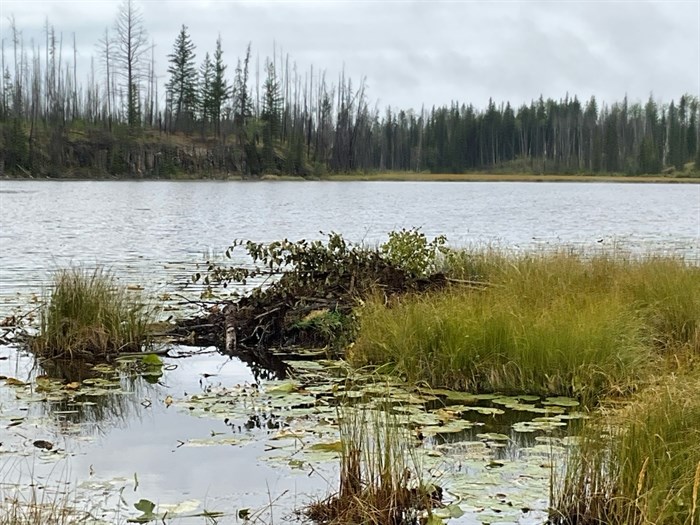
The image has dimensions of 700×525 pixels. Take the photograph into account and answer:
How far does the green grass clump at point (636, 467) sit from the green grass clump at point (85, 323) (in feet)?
19.6

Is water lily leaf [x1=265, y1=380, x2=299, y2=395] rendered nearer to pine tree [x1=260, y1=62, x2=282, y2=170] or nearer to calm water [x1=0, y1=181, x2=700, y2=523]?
calm water [x1=0, y1=181, x2=700, y2=523]

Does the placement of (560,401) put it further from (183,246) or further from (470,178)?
(470,178)

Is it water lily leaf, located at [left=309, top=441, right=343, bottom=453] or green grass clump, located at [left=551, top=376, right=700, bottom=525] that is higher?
green grass clump, located at [left=551, top=376, right=700, bottom=525]

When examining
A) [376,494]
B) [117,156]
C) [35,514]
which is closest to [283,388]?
[376,494]

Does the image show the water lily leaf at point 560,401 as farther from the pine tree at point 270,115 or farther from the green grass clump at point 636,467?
the pine tree at point 270,115

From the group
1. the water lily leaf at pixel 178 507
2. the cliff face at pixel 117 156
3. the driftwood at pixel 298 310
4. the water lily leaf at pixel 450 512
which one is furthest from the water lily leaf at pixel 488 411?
the cliff face at pixel 117 156

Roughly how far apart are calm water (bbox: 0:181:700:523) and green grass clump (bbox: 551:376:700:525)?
1604 millimetres

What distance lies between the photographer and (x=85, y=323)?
31.4ft

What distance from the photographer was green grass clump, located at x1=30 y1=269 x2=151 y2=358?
9375 millimetres

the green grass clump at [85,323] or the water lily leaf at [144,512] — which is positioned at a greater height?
the green grass clump at [85,323]

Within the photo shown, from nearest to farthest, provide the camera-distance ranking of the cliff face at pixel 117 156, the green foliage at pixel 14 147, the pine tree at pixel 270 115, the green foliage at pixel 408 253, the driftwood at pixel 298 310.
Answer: the driftwood at pixel 298 310
the green foliage at pixel 408 253
the green foliage at pixel 14 147
the cliff face at pixel 117 156
the pine tree at pixel 270 115

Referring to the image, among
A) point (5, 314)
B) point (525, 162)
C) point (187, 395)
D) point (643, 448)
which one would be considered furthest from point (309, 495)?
point (525, 162)

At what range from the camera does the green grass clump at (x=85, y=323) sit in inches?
369

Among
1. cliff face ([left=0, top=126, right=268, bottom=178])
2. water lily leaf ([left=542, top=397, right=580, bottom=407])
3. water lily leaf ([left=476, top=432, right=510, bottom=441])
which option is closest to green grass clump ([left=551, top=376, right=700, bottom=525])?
water lily leaf ([left=476, top=432, right=510, bottom=441])
